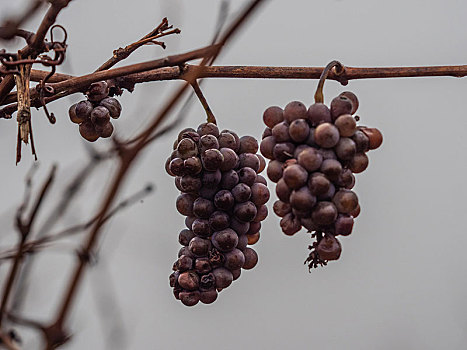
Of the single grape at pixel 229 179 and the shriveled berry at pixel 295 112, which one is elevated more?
the single grape at pixel 229 179

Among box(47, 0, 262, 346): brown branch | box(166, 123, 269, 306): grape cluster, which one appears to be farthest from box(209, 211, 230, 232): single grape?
box(47, 0, 262, 346): brown branch

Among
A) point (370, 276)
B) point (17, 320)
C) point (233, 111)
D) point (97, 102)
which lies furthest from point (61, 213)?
point (370, 276)

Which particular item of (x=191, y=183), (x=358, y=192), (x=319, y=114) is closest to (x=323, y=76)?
(x=319, y=114)

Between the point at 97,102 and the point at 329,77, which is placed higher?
the point at 97,102

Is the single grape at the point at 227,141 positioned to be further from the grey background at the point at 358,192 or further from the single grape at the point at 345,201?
the grey background at the point at 358,192

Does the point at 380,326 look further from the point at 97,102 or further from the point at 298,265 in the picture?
the point at 97,102

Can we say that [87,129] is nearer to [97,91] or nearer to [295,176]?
[97,91]

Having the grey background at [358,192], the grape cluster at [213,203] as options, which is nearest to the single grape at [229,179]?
the grape cluster at [213,203]
